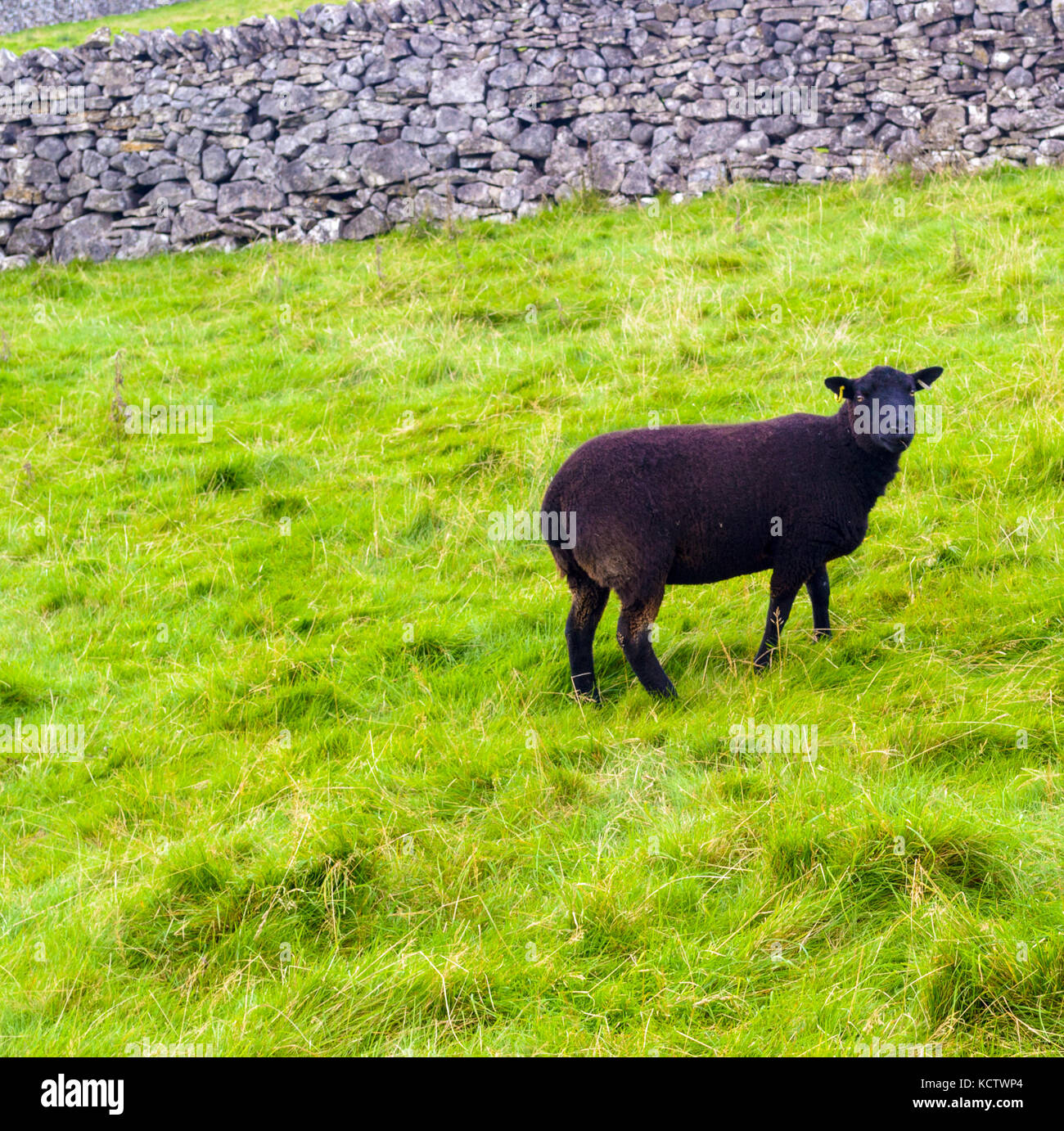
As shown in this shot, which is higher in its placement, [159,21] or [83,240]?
[159,21]

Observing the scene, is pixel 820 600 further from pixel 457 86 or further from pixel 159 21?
pixel 159 21

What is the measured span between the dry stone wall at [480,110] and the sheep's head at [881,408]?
9814 mm

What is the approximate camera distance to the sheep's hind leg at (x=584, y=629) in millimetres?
5500

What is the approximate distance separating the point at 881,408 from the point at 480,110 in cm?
1161

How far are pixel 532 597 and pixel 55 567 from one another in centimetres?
354

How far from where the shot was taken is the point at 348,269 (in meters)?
13.3

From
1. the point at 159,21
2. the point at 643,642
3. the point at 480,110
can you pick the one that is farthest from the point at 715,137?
the point at 159,21

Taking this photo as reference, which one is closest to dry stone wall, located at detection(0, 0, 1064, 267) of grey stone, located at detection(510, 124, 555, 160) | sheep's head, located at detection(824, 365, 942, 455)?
grey stone, located at detection(510, 124, 555, 160)

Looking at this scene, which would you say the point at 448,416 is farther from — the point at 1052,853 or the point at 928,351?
the point at 1052,853

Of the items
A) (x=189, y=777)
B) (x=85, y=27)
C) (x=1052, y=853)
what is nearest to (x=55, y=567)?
(x=189, y=777)

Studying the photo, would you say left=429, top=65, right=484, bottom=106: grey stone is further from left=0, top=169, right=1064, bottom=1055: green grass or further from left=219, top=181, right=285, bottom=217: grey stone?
left=0, top=169, right=1064, bottom=1055: green grass

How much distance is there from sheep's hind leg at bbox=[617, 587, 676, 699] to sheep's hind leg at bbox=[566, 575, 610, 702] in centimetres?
24

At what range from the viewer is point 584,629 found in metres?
5.51

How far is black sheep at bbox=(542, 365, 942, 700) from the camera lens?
5.16 metres
